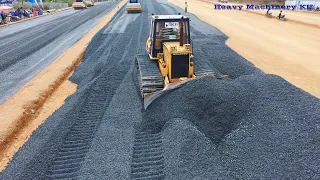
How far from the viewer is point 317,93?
1082cm

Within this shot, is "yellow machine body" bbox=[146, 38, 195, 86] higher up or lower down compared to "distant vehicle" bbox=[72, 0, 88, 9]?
lower down

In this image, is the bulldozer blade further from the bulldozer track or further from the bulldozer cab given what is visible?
the bulldozer cab

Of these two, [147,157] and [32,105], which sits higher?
[32,105]

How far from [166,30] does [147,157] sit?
492 centimetres

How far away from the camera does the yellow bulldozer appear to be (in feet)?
27.0

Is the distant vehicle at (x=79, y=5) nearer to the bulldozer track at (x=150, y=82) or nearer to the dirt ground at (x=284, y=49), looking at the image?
the dirt ground at (x=284, y=49)

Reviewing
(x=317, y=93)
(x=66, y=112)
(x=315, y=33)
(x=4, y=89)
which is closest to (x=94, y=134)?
(x=66, y=112)

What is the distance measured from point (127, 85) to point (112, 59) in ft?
14.8

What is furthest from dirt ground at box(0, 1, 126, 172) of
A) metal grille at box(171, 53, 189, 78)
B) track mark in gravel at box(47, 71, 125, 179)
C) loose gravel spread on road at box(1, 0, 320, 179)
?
metal grille at box(171, 53, 189, 78)

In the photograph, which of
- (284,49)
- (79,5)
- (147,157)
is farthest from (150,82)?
(79,5)

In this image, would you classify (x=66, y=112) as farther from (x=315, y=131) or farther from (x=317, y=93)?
(x=317, y=93)

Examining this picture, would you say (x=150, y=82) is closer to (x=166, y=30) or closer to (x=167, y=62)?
(x=167, y=62)

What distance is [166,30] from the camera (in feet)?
30.9

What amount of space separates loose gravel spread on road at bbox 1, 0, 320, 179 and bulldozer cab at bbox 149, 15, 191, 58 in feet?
6.60
